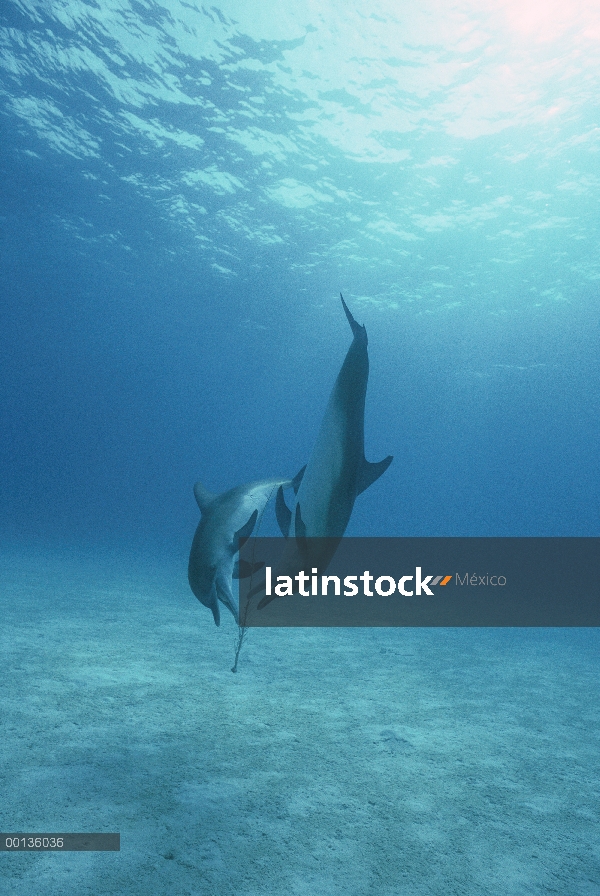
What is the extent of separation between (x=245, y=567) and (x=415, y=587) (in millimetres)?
24378

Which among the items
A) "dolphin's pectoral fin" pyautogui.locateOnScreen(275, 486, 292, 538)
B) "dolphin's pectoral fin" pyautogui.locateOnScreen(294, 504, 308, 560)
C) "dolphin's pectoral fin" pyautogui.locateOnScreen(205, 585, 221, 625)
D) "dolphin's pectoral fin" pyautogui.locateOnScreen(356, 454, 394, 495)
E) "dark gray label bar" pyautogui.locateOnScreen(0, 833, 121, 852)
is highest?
"dolphin's pectoral fin" pyautogui.locateOnScreen(356, 454, 394, 495)

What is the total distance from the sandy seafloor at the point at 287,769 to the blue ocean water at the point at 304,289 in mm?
37

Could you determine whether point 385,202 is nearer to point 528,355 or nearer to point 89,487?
point 528,355

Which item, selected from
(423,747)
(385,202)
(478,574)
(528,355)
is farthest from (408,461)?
(423,747)

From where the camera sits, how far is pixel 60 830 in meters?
3.62

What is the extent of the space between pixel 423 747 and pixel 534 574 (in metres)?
40.1

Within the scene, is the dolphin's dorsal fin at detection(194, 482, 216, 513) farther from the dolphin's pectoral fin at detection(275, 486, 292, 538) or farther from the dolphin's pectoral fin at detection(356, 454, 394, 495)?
the dolphin's pectoral fin at detection(356, 454, 394, 495)

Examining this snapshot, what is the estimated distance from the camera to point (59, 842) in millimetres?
3461

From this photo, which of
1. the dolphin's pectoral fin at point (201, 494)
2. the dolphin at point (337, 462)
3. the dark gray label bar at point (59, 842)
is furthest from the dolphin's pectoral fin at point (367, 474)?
the dark gray label bar at point (59, 842)

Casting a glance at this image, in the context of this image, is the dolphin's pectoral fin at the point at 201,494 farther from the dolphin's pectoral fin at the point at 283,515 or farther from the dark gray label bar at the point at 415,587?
the dolphin's pectoral fin at the point at 283,515

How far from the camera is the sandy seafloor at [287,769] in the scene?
3.46 meters

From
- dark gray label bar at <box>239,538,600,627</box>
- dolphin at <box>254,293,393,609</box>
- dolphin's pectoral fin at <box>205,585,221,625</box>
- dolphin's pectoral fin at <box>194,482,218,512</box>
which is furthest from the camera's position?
dolphin's pectoral fin at <box>194,482,218,512</box>

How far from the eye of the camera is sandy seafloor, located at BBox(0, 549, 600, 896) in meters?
3.46

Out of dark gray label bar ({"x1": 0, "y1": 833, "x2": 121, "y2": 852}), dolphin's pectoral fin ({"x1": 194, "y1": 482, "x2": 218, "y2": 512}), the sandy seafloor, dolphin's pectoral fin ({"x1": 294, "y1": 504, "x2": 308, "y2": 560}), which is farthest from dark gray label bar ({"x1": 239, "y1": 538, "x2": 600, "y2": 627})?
dark gray label bar ({"x1": 0, "y1": 833, "x2": 121, "y2": 852})
